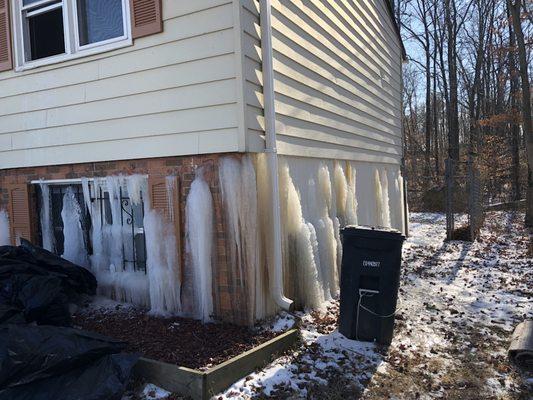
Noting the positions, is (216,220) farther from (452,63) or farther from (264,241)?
(452,63)

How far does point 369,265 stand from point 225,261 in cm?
139

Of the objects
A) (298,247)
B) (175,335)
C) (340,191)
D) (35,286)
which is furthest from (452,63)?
(35,286)

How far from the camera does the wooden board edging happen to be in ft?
11.3

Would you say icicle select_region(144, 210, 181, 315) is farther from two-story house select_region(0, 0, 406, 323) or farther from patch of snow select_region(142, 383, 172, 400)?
patch of snow select_region(142, 383, 172, 400)

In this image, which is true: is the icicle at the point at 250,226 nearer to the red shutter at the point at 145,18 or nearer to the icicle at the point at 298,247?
the icicle at the point at 298,247

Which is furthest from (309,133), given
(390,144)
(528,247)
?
(528,247)

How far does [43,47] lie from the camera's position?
5914mm

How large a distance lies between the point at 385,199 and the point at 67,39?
649 centimetres

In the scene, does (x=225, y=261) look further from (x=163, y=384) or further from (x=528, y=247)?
(x=528, y=247)

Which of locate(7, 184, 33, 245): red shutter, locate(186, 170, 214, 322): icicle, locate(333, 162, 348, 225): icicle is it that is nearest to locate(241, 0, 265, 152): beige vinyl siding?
locate(186, 170, 214, 322): icicle

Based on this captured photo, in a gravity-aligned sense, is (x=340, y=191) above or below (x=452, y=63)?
below

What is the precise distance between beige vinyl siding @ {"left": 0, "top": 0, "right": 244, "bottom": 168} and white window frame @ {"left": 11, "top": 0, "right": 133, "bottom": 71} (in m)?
0.07

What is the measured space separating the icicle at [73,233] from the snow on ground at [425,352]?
8.80ft

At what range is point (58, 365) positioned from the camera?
329 centimetres
